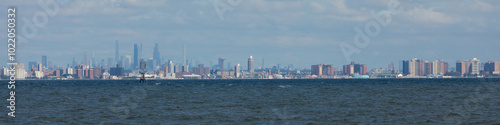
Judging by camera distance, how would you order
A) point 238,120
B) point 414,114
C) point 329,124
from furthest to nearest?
1. point 414,114
2. point 238,120
3. point 329,124

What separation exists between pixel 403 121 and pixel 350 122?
3.89 meters

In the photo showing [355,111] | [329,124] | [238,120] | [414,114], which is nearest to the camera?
[329,124]

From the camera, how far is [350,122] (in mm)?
40031

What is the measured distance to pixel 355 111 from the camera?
48.9 metres

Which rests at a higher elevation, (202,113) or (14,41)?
(14,41)

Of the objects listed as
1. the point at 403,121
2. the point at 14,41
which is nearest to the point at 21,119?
the point at 14,41

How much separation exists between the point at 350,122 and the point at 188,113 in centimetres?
1470

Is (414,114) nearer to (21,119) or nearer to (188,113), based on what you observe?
(188,113)

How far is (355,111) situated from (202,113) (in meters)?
13.2

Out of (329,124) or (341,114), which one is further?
(341,114)

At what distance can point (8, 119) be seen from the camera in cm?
4256

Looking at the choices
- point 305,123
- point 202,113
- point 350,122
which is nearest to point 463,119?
point 350,122

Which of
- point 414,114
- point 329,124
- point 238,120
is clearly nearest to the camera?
point 329,124

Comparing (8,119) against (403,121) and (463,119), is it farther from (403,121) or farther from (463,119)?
(463,119)
